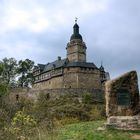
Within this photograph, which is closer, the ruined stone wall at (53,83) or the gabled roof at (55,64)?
the ruined stone wall at (53,83)

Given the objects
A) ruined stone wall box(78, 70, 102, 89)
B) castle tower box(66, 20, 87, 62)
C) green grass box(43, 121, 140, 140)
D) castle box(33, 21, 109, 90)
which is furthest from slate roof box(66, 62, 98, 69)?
green grass box(43, 121, 140, 140)

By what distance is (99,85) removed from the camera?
65.8 metres

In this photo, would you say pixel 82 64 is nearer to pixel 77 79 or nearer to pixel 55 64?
pixel 77 79

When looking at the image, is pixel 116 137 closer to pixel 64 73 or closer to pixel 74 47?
pixel 64 73

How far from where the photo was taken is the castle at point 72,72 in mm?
64125

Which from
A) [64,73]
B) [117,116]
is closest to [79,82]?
[64,73]

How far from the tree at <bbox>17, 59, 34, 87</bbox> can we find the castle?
1126mm

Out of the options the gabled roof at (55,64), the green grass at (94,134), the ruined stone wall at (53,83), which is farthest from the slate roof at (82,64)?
the green grass at (94,134)

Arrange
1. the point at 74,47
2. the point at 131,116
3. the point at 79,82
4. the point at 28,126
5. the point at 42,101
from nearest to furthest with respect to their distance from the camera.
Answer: the point at 28,126 < the point at 131,116 < the point at 42,101 < the point at 79,82 < the point at 74,47

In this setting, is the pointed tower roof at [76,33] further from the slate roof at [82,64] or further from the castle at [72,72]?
the slate roof at [82,64]

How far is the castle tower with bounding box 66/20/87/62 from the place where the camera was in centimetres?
6891

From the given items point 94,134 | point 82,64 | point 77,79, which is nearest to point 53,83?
point 77,79

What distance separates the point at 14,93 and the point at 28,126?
47216 mm

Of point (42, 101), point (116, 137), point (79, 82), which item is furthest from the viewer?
point (79, 82)
